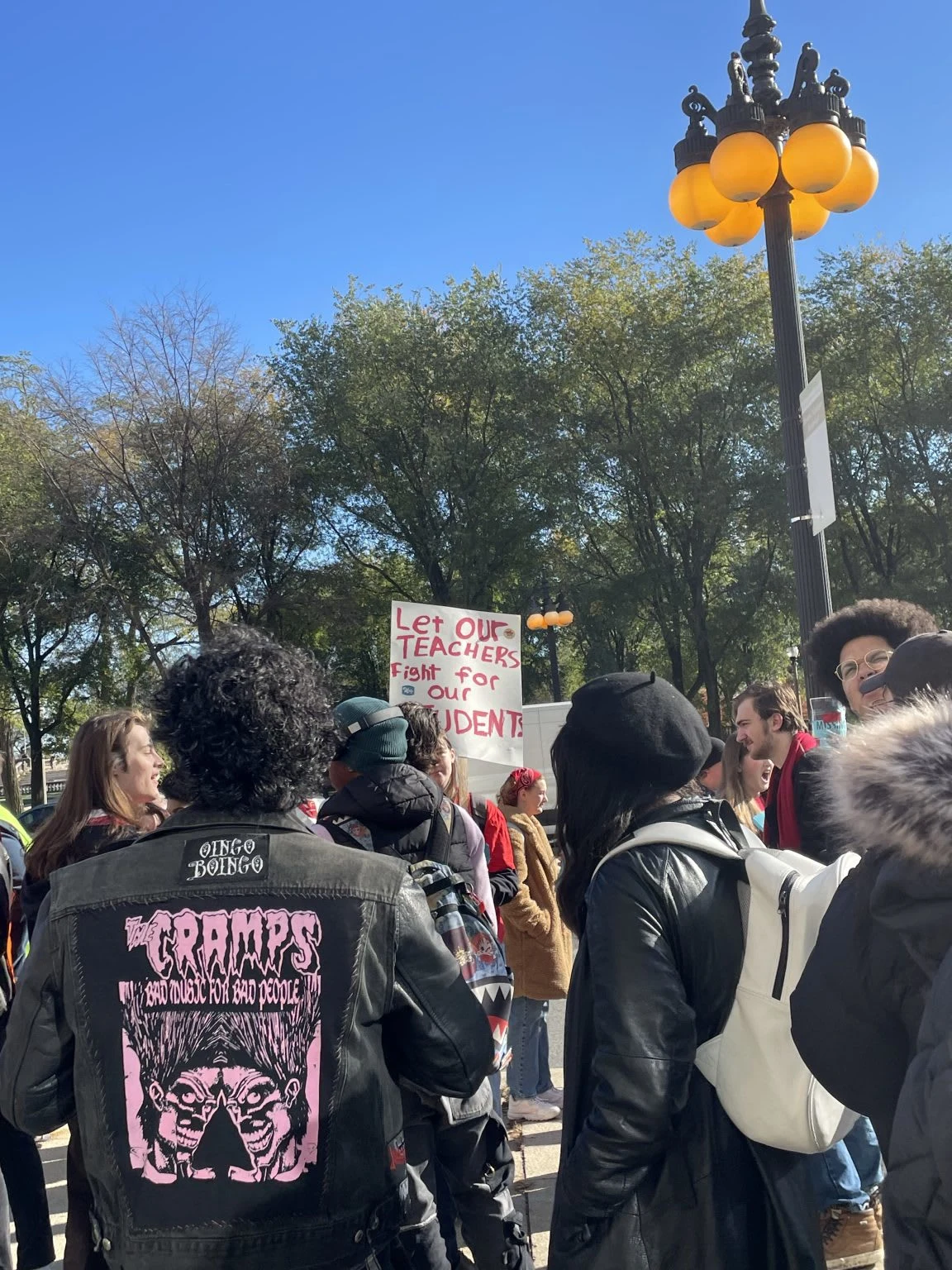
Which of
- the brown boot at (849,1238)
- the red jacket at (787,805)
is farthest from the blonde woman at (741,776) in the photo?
the brown boot at (849,1238)

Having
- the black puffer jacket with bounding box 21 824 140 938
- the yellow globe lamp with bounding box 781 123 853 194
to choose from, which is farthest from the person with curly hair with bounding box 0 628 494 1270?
the yellow globe lamp with bounding box 781 123 853 194

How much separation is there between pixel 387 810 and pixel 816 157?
13.3ft

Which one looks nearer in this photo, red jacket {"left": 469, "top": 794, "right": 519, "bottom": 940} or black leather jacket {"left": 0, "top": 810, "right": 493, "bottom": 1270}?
black leather jacket {"left": 0, "top": 810, "right": 493, "bottom": 1270}

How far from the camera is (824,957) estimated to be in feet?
5.11

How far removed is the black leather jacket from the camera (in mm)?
1790

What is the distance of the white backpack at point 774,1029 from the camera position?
1.86 metres

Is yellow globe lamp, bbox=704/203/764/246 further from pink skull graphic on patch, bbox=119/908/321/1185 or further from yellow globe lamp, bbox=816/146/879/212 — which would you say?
pink skull graphic on patch, bbox=119/908/321/1185

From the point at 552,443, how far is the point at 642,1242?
27298 mm

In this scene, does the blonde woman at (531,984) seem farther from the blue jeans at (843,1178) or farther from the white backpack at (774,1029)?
the white backpack at (774,1029)

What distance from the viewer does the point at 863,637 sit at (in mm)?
3619

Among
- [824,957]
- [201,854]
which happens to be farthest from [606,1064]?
[201,854]

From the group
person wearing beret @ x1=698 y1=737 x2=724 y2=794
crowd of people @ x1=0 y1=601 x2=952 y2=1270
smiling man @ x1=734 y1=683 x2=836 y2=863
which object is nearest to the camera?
crowd of people @ x1=0 y1=601 x2=952 y2=1270

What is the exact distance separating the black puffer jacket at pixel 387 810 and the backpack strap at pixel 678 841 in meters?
1.17

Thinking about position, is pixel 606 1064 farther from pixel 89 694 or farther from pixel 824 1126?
pixel 89 694
